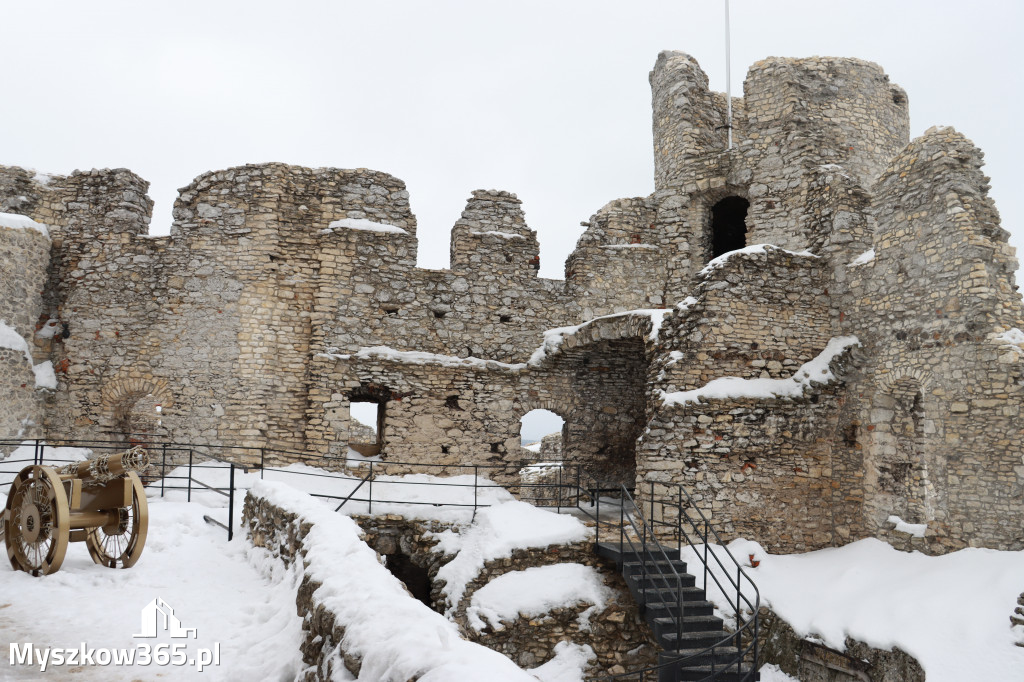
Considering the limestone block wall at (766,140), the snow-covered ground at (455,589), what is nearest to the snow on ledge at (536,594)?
the snow-covered ground at (455,589)

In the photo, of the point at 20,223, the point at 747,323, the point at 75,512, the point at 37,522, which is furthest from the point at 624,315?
the point at 20,223

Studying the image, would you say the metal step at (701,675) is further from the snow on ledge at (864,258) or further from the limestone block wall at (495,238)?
the limestone block wall at (495,238)

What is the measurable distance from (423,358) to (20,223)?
7869 millimetres

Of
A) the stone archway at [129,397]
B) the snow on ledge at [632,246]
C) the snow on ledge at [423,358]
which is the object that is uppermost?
the snow on ledge at [632,246]

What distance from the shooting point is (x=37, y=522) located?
19.7ft

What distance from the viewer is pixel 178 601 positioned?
5.73 meters

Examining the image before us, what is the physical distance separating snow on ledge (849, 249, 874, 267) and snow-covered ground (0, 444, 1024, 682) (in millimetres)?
4340

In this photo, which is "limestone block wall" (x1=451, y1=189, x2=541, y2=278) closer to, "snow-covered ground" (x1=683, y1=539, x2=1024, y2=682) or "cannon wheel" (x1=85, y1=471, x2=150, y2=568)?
"snow-covered ground" (x1=683, y1=539, x2=1024, y2=682)

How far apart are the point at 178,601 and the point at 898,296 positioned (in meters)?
10.0

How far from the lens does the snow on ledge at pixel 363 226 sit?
13.3m

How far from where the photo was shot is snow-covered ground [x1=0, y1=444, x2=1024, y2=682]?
4871mm

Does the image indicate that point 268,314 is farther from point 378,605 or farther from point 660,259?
point 378,605

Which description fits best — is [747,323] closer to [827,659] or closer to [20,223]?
[827,659]

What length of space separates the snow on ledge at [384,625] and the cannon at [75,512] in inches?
76.8
